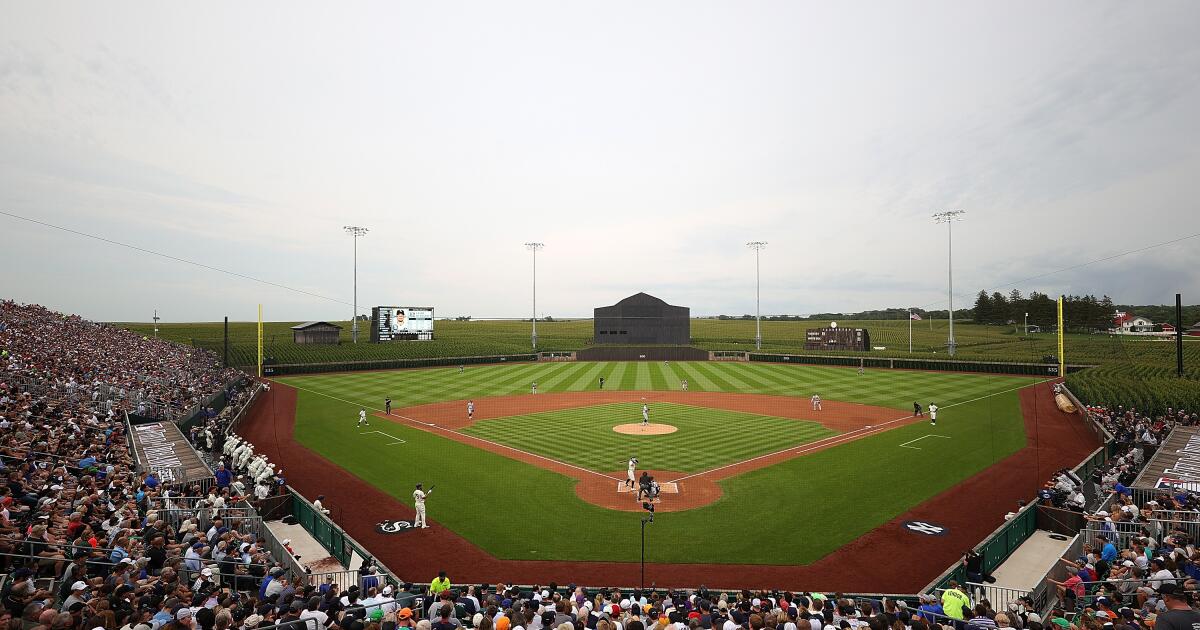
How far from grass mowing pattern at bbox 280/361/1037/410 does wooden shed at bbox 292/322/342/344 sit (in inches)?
832

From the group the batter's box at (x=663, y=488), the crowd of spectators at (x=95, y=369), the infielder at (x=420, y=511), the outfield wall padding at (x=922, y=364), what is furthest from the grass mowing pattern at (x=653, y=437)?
the outfield wall padding at (x=922, y=364)

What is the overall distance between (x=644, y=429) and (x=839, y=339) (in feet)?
169

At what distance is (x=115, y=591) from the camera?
8.27 m

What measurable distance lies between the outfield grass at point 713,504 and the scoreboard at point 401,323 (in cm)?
3114

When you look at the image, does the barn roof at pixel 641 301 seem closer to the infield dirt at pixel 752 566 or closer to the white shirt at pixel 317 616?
the infield dirt at pixel 752 566

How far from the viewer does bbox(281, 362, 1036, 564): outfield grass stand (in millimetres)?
15961

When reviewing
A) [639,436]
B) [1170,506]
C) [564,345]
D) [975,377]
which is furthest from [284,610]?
[564,345]

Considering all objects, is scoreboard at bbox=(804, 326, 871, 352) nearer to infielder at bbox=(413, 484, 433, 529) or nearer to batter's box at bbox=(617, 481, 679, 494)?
batter's box at bbox=(617, 481, 679, 494)

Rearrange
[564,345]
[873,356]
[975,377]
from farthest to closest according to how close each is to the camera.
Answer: [564,345], [873,356], [975,377]

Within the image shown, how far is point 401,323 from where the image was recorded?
73.4 meters

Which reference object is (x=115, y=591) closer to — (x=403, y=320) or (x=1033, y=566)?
(x=1033, y=566)

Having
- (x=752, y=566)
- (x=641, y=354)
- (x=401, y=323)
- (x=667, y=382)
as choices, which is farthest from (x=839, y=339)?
(x=752, y=566)

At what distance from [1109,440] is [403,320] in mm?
67949

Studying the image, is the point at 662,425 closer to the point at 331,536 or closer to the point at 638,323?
the point at 331,536
